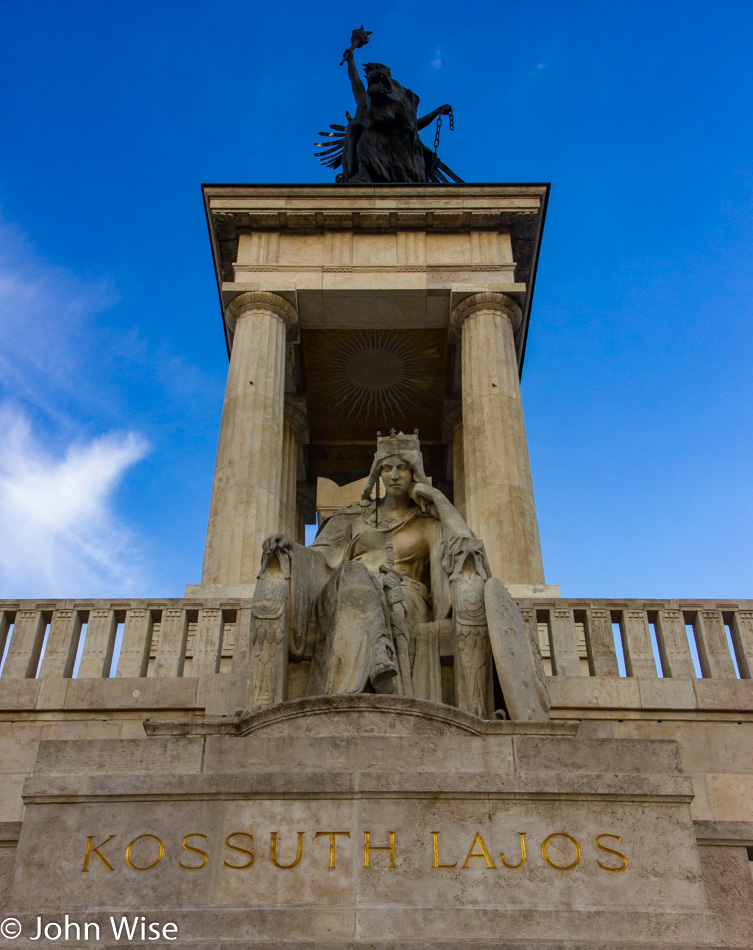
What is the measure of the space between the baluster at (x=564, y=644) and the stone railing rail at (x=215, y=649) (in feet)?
0.04

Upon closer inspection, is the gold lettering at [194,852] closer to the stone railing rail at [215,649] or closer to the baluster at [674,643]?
the stone railing rail at [215,649]

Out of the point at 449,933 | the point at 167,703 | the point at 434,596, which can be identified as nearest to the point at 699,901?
the point at 449,933

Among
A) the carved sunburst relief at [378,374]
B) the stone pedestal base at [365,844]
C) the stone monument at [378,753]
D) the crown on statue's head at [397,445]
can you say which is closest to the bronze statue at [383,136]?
the carved sunburst relief at [378,374]

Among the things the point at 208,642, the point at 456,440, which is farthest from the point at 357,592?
the point at 456,440

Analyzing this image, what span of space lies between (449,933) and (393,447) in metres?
6.01

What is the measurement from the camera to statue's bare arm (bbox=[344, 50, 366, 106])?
90.0 feet

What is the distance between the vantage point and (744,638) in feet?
39.6

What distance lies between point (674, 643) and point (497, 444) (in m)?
7.88

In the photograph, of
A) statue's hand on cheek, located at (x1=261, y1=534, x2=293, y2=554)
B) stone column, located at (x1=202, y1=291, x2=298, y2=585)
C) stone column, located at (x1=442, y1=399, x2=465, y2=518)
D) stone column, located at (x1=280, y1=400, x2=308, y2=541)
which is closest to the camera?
statue's hand on cheek, located at (x1=261, y1=534, x2=293, y2=554)

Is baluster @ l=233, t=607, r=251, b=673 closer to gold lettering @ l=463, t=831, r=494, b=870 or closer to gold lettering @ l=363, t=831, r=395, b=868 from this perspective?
gold lettering @ l=363, t=831, r=395, b=868

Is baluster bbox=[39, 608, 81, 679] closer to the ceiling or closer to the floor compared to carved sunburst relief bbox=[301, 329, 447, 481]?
closer to the floor

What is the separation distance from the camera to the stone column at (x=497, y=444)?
58.5ft

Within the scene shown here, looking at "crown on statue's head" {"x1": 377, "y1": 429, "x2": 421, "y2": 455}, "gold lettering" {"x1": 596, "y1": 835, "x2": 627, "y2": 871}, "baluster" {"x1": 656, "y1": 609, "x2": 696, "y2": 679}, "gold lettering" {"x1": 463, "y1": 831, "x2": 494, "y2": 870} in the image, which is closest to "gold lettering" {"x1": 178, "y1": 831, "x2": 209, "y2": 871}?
"gold lettering" {"x1": 463, "y1": 831, "x2": 494, "y2": 870}

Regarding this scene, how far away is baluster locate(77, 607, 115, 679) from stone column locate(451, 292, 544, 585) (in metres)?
7.03
